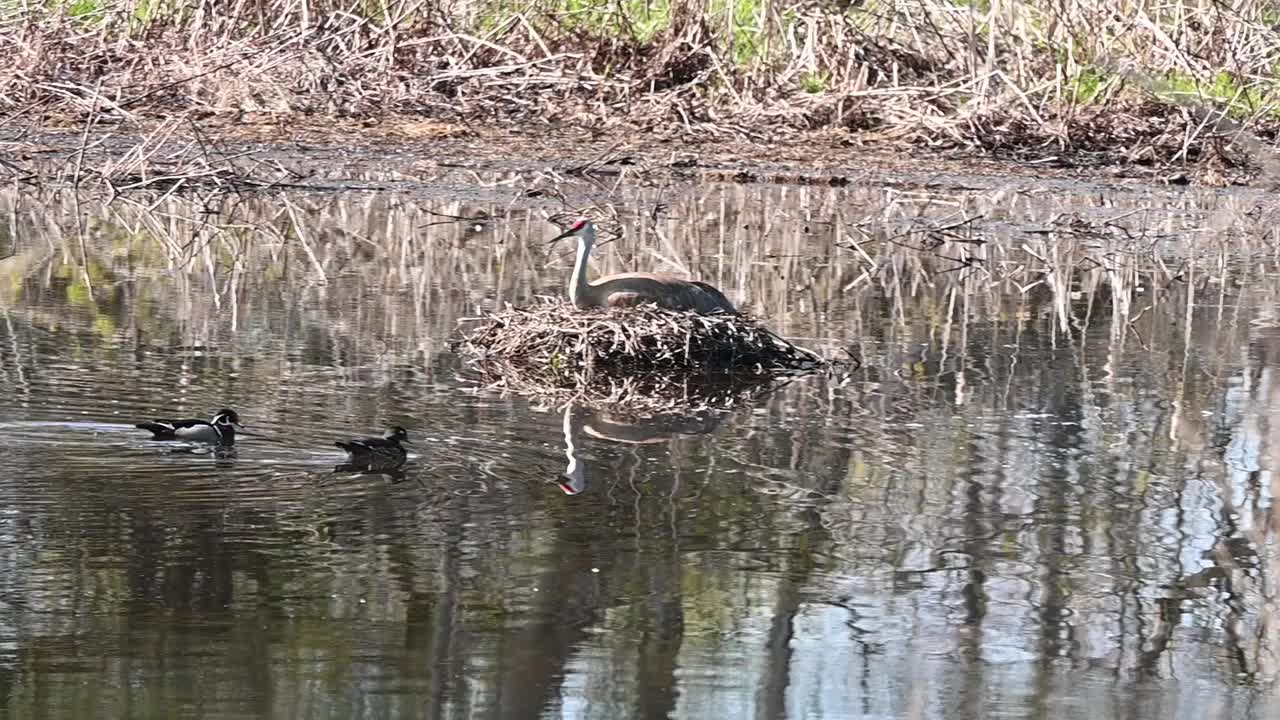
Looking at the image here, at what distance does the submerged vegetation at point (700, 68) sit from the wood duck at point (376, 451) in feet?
41.5

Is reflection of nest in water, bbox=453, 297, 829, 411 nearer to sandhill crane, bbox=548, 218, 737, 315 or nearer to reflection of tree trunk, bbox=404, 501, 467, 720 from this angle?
sandhill crane, bbox=548, 218, 737, 315

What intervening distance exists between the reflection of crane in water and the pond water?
4cm

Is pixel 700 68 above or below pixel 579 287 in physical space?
above

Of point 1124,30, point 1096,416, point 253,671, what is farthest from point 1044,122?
point 253,671

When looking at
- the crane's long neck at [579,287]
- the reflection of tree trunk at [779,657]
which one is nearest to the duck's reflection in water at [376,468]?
the reflection of tree trunk at [779,657]

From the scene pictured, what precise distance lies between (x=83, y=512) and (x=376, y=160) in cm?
1243

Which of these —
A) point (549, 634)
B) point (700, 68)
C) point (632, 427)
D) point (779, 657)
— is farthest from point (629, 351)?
point (700, 68)

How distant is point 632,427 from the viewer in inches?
365

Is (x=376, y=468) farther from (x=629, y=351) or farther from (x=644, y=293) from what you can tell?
(x=644, y=293)

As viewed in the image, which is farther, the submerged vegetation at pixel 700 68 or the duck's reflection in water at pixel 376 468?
the submerged vegetation at pixel 700 68

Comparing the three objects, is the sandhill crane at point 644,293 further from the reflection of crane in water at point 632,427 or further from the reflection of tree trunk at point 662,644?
the reflection of tree trunk at point 662,644

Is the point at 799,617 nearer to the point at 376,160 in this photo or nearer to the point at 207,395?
the point at 207,395

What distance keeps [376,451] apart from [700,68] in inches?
570

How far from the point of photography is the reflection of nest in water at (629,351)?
10312 mm
